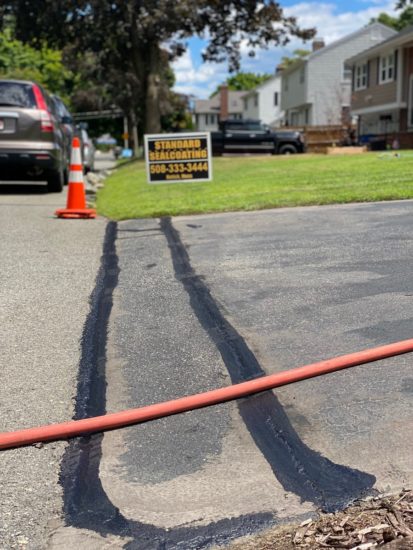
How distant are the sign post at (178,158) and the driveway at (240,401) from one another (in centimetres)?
442

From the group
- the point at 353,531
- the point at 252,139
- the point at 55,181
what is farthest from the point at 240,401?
the point at 252,139

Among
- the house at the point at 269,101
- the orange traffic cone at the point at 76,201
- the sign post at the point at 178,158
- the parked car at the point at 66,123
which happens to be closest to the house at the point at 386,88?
the parked car at the point at 66,123

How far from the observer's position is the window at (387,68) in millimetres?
34681

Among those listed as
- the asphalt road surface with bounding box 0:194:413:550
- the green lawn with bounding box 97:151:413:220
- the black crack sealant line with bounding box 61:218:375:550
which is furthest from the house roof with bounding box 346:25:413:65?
the black crack sealant line with bounding box 61:218:375:550

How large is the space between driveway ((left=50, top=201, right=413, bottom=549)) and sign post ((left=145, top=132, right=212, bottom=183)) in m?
4.42

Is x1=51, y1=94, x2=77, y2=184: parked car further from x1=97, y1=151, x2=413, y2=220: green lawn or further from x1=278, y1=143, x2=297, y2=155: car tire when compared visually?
x1=278, y1=143, x2=297, y2=155: car tire

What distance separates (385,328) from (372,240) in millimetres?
2615

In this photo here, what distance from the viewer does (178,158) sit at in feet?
35.5

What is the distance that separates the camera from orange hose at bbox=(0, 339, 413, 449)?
3.02 m

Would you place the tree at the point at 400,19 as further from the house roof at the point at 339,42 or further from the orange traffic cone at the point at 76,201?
the orange traffic cone at the point at 76,201

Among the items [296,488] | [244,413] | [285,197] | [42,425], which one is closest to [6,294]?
[42,425]

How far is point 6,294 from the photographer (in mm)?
5344

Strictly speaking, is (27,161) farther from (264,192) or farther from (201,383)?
(201,383)

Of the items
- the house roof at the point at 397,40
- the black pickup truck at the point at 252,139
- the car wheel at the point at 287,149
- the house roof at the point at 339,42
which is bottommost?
the car wheel at the point at 287,149
